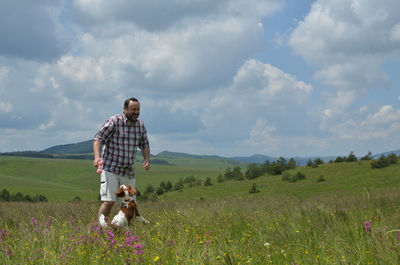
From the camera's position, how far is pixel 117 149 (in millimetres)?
6340

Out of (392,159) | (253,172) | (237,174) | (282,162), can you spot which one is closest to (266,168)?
(282,162)

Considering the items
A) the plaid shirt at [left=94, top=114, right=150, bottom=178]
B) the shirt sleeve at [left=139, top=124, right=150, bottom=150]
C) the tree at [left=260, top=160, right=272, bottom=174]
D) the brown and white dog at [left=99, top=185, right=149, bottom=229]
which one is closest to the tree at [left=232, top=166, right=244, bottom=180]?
the tree at [left=260, top=160, right=272, bottom=174]

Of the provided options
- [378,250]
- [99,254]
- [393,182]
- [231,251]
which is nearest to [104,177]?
[99,254]

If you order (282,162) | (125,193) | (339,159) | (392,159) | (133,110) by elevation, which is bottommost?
(282,162)

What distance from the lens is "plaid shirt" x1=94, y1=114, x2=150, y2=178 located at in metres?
6.29

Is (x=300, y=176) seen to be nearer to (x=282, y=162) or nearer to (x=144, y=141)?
(x=282, y=162)

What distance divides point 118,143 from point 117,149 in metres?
0.11

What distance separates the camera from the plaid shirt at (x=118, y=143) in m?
6.29

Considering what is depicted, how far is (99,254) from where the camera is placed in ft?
13.1

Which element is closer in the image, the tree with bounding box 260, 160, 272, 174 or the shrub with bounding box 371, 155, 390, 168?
the shrub with bounding box 371, 155, 390, 168

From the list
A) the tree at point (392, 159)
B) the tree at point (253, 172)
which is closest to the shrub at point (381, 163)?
the tree at point (392, 159)

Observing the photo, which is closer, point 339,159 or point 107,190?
point 107,190

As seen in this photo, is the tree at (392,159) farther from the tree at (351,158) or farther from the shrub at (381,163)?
the tree at (351,158)

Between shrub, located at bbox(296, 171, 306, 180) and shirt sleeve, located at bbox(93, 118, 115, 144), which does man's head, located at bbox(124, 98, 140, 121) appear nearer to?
shirt sleeve, located at bbox(93, 118, 115, 144)
